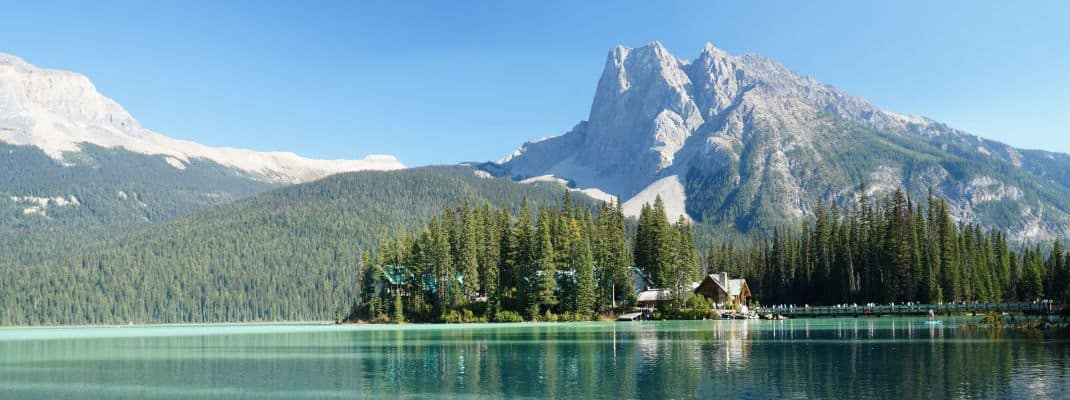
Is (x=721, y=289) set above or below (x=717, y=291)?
above

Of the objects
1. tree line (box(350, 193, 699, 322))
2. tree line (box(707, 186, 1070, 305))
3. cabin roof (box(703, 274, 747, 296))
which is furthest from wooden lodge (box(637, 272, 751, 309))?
tree line (box(707, 186, 1070, 305))

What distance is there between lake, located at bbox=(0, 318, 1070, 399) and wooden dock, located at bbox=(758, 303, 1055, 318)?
42196 millimetres

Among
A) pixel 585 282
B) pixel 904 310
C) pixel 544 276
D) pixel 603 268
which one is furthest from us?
pixel 603 268

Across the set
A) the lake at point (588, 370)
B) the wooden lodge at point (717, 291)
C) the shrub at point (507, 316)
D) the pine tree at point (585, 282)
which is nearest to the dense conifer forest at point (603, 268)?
the pine tree at point (585, 282)

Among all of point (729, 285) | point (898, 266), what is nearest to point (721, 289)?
point (729, 285)

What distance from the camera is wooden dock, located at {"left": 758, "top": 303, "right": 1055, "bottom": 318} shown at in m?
101

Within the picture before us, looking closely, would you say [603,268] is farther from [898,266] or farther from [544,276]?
[898,266]

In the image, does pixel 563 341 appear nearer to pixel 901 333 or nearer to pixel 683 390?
pixel 901 333

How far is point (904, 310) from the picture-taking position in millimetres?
112250

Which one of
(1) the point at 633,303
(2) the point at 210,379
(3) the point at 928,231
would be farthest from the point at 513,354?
(3) the point at 928,231

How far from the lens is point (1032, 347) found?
49844mm

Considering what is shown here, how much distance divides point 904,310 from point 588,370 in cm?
8309

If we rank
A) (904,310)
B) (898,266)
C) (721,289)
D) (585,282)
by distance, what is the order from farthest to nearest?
1. (721,289)
2. (898,266)
3. (904,310)
4. (585,282)

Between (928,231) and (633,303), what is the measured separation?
159 ft
